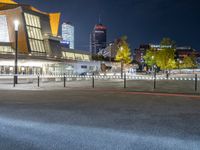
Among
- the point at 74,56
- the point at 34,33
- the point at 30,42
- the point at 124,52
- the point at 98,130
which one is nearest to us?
the point at 98,130

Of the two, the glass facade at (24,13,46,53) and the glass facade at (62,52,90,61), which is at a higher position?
the glass facade at (24,13,46,53)

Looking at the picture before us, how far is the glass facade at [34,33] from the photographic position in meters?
69.9

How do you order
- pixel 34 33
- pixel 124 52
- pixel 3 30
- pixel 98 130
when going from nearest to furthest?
pixel 98 130 → pixel 124 52 → pixel 3 30 → pixel 34 33

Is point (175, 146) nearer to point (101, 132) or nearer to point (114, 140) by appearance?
point (114, 140)

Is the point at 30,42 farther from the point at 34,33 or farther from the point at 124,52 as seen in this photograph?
the point at 124,52

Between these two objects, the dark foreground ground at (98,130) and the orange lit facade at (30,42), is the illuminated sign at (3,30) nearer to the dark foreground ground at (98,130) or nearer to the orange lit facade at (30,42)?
the orange lit facade at (30,42)

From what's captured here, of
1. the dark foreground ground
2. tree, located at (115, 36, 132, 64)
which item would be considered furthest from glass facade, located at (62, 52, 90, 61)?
the dark foreground ground

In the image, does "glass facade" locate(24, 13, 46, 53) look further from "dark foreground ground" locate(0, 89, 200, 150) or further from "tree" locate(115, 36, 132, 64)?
"dark foreground ground" locate(0, 89, 200, 150)

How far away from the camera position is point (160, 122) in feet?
21.8

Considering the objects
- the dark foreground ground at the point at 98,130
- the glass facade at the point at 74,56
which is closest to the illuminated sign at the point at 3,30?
the glass facade at the point at 74,56

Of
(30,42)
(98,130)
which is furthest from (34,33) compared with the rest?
(98,130)

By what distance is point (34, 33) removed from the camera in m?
72.3

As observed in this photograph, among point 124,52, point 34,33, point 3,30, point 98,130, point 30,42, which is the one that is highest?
point 3,30

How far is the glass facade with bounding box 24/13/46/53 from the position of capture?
6993 centimetres
